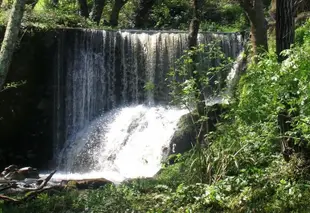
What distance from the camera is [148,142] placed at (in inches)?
537

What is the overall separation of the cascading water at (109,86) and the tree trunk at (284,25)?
7.74 meters

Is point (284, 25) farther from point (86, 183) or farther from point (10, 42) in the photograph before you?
point (86, 183)

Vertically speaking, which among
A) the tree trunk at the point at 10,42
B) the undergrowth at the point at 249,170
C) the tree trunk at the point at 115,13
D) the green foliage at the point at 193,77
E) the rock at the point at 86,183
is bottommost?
the rock at the point at 86,183

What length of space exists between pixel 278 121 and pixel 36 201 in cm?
384

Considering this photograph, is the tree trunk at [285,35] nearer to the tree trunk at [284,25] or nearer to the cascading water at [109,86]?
the tree trunk at [284,25]

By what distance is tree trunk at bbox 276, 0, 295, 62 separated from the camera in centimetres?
648

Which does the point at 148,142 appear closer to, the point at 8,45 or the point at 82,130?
the point at 82,130

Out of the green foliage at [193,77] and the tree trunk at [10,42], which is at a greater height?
the tree trunk at [10,42]

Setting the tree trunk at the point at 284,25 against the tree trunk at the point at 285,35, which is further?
the tree trunk at the point at 284,25

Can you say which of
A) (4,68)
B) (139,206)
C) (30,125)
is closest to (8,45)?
(4,68)

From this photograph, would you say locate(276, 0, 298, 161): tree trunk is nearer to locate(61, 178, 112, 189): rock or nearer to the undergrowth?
the undergrowth

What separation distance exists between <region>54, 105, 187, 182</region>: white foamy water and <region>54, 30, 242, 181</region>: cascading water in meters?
0.03

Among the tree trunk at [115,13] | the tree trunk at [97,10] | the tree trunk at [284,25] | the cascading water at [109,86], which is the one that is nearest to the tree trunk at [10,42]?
the tree trunk at [284,25]

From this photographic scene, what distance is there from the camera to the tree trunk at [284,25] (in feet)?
21.3
